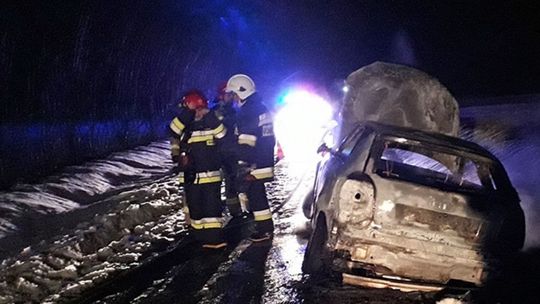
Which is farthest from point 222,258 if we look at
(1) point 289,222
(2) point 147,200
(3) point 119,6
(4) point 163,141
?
(4) point 163,141

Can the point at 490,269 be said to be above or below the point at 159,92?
below

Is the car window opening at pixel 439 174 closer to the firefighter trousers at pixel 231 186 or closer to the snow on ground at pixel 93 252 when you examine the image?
the firefighter trousers at pixel 231 186

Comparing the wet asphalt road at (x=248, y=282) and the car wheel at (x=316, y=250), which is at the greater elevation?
the car wheel at (x=316, y=250)

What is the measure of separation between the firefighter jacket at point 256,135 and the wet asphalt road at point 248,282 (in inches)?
37.1

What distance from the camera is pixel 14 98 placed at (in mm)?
8328

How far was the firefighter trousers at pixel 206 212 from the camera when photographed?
6.44m

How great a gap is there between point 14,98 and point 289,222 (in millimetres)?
4688

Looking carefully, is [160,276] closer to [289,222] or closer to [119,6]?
[289,222]

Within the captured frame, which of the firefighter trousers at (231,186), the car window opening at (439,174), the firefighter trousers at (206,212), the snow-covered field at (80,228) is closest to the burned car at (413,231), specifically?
the car window opening at (439,174)

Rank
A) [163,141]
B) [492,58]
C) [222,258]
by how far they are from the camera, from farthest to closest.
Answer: [492,58], [163,141], [222,258]

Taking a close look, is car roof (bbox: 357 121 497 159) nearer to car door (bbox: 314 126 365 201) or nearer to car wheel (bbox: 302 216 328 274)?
car door (bbox: 314 126 365 201)

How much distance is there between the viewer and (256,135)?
267 inches

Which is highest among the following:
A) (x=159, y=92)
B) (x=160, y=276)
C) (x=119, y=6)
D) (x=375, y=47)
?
(x=375, y=47)

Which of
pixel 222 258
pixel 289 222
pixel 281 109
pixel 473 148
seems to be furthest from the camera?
pixel 281 109
